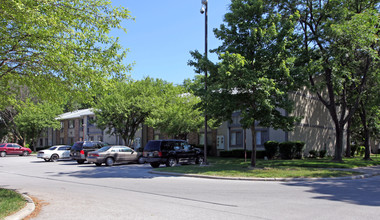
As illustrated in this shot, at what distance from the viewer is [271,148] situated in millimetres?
27844

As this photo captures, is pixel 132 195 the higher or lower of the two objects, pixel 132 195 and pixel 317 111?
the lower

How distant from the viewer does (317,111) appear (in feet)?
112

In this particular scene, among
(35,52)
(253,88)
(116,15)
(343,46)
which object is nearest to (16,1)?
(35,52)

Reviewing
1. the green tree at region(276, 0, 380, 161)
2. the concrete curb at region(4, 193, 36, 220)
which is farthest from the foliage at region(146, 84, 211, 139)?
the concrete curb at region(4, 193, 36, 220)

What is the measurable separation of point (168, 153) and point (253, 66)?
25.5ft

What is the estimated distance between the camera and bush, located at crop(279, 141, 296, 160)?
2750 cm

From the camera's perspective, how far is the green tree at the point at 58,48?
28.6 ft

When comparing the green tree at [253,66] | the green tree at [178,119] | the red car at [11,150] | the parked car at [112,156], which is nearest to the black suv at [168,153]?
the parked car at [112,156]

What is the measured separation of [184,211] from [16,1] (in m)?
6.55

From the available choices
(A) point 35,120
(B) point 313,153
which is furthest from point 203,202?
(A) point 35,120

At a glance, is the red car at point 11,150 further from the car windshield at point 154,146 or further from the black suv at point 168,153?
the car windshield at point 154,146

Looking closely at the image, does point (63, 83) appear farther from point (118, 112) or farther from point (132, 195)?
point (118, 112)

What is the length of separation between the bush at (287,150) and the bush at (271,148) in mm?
461

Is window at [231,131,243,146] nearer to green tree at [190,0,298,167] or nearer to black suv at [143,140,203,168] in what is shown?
black suv at [143,140,203,168]
